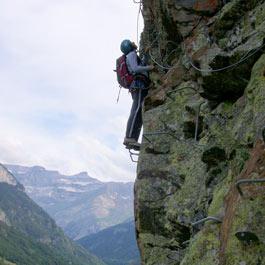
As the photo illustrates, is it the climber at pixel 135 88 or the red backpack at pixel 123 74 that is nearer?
the climber at pixel 135 88

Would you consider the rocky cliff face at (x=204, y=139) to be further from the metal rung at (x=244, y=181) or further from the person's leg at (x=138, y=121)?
the person's leg at (x=138, y=121)

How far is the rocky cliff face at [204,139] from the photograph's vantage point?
19.5 feet

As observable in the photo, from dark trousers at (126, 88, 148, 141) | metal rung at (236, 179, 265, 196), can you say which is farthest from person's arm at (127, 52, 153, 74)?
metal rung at (236, 179, 265, 196)

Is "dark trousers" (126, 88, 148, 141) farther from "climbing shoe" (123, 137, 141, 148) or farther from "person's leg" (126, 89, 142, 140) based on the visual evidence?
"climbing shoe" (123, 137, 141, 148)

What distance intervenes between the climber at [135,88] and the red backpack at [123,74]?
0.40 feet

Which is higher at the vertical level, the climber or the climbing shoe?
the climber

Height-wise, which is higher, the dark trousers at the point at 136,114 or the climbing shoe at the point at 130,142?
the dark trousers at the point at 136,114

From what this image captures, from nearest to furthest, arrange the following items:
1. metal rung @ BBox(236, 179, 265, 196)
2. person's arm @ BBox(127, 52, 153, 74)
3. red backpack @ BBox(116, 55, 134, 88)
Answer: metal rung @ BBox(236, 179, 265, 196), person's arm @ BBox(127, 52, 153, 74), red backpack @ BBox(116, 55, 134, 88)

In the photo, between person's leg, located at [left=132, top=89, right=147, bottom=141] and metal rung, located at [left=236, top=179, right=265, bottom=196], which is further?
person's leg, located at [left=132, top=89, right=147, bottom=141]

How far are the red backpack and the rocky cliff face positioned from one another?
792 millimetres

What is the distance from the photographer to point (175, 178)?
35.8ft

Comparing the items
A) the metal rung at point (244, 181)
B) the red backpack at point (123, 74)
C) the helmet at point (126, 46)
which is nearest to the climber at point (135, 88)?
the helmet at point (126, 46)

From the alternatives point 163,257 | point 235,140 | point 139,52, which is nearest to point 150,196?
point 163,257

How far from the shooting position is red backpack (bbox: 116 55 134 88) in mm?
14125
